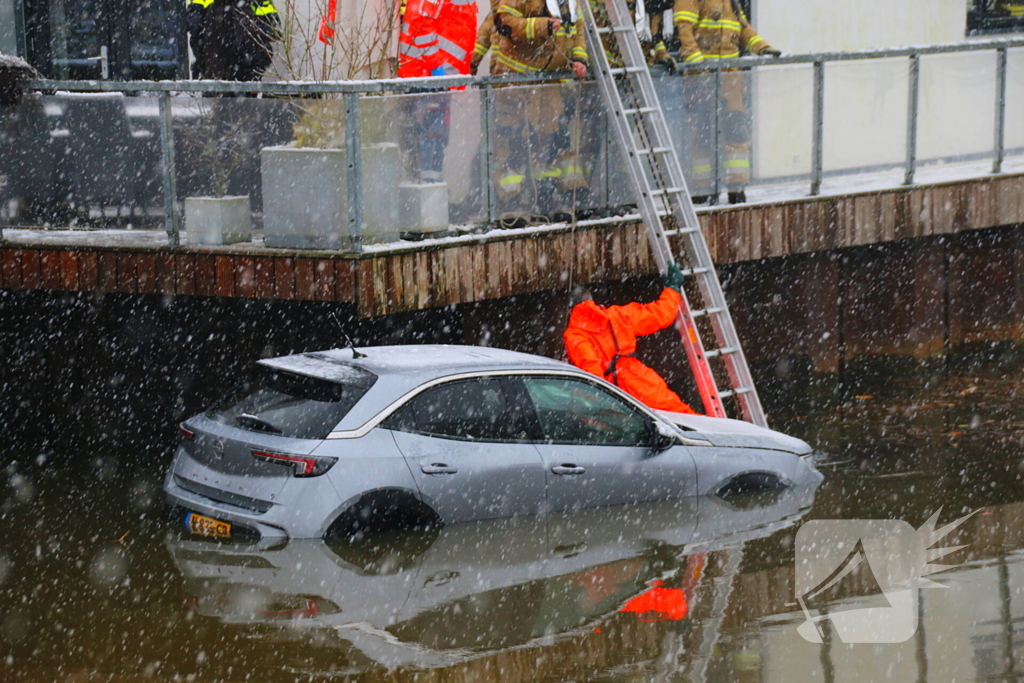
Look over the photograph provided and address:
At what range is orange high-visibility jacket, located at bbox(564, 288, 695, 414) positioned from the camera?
36.1 ft

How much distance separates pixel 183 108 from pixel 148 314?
9.18ft

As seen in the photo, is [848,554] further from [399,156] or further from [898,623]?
[399,156]

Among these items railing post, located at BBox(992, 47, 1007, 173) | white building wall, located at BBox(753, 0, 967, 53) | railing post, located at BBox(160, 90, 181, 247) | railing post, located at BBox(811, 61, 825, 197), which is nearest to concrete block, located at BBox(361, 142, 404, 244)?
railing post, located at BBox(160, 90, 181, 247)

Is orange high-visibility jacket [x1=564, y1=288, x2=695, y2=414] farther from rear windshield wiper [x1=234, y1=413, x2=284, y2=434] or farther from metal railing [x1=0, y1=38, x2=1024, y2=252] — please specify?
rear windshield wiper [x1=234, y1=413, x2=284, y2=434]

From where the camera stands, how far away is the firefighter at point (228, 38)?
1291 centimetres

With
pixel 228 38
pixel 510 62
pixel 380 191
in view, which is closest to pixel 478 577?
pixel 380 191

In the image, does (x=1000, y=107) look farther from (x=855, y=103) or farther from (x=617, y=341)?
(x=617, y=341)

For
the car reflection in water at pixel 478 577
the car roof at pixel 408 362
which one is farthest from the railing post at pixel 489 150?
the car reflection in water at pixel 478 577

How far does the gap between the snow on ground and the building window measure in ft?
12.5

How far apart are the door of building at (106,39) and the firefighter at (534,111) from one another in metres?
4.43

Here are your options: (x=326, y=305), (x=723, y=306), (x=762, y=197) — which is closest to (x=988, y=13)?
(x=762, y=197)

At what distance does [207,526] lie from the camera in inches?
337

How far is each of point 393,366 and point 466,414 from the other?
537 mm

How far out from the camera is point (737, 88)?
12547 millimetres
